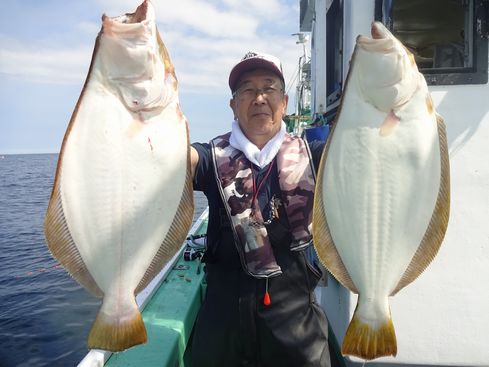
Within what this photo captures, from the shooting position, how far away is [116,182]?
5.55 ft

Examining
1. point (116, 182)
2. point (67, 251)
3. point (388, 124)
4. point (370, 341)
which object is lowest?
point (370, 341)

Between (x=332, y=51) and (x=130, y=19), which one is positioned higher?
(x=332, y=51)

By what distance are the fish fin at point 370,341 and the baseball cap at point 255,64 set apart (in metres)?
1.47

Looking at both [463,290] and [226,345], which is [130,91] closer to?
[226,345]

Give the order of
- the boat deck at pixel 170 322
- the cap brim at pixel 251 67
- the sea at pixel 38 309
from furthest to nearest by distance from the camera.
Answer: the sea at pixel 38 309, the boat deck at pixel 170 322, the cap brim at pixel 251 67

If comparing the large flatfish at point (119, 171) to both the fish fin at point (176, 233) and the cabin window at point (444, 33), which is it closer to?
the fish fin at point (176, 233)

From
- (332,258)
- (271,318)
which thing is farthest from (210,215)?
(332,258)

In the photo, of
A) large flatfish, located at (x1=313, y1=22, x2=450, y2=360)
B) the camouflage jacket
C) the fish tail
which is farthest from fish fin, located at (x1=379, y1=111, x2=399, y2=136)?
the fish tail

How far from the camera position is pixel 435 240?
1.89m

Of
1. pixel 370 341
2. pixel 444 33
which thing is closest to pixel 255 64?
pixel 370 341

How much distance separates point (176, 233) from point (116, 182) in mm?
360

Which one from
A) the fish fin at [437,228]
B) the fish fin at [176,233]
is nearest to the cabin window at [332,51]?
the fish fin at [437,228]

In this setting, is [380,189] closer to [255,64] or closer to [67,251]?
[255,64]

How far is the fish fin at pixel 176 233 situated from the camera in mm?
1812
